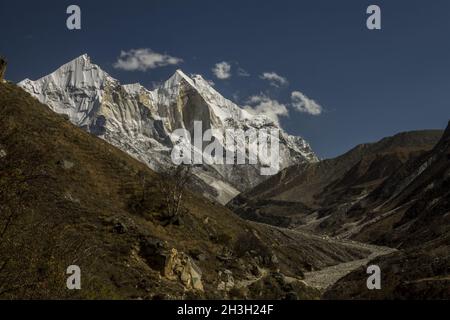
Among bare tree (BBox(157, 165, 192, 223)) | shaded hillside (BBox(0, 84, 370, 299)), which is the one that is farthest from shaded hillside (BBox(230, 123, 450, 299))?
bare tree (BBox(157, 165, 192, 223))

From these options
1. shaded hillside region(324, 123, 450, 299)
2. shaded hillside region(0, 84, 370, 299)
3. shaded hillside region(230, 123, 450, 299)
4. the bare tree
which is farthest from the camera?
the bare tree

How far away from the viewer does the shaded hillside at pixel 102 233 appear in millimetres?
15555

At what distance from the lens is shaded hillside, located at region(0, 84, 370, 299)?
1555cm

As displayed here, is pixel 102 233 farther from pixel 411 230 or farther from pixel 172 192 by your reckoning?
pixel 411 230

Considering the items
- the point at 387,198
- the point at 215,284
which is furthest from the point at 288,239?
the point at 387,198

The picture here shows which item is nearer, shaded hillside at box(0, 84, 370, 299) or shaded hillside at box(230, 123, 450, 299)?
shaded hillside at box(0, 84, 370, 299)

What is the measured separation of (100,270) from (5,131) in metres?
17.0

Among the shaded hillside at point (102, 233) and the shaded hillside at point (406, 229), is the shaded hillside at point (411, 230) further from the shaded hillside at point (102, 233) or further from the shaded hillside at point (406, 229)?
the shaded hillside at point (102, 233)

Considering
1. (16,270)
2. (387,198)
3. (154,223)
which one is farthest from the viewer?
(387,198)

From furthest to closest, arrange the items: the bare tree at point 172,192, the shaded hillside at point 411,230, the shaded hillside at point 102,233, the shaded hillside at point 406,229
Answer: the bare tree at point 172,192 → the shaded hillside at point 406,229 → the shaded hillside at point 411,230 → the shaded hillside at point 102,233

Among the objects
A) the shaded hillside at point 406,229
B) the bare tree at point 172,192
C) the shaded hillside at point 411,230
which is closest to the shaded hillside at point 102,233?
the bare tree at point 172,192

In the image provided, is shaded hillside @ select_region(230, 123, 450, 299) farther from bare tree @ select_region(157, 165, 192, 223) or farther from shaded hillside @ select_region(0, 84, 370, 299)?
bare tree @ select_region(157, 165, 192, 223)

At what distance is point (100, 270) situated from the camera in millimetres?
29953
